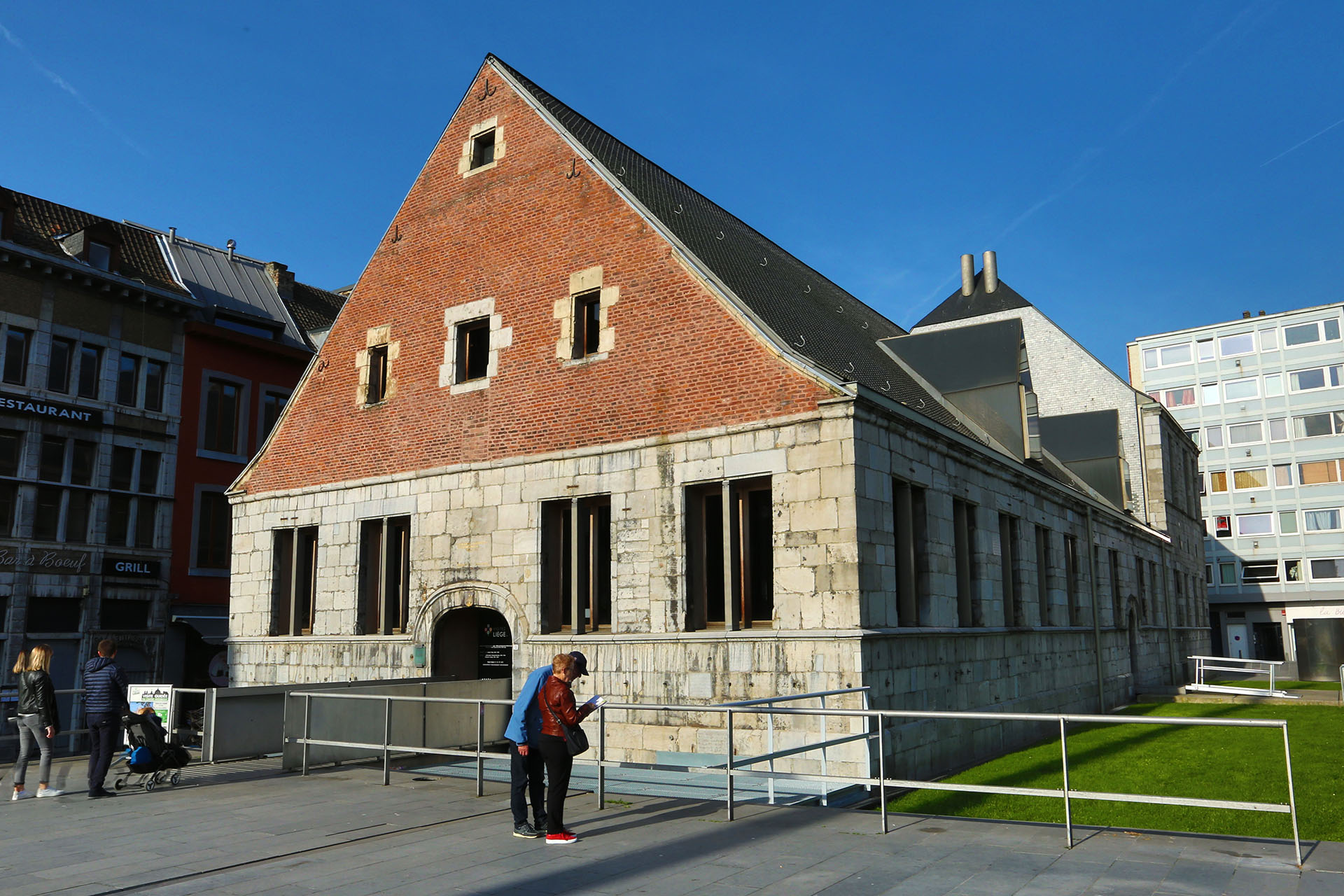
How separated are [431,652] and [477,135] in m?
9.25

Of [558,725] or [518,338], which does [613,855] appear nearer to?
[558,725]

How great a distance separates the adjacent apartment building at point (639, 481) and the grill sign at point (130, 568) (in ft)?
29.5

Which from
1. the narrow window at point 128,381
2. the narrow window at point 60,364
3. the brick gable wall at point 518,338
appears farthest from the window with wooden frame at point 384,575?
the narrow window at point 128,381

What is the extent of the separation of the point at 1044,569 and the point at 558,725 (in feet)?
49.0

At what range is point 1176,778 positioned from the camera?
12758mm

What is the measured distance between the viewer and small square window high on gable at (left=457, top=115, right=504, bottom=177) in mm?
18188

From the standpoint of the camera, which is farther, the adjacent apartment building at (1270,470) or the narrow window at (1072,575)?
the adjacent apartment building at (1270,470)

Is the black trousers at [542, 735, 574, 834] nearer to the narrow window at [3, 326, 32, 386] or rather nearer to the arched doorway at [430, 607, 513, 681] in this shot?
the arched doorway at [430, 607, 513, 681]

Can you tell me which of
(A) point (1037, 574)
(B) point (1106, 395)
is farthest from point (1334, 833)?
(B) point (1106, 395)

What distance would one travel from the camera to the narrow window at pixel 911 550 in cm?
1417

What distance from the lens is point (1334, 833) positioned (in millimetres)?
8977

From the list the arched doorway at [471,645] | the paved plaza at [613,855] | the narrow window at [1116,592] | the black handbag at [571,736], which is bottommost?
the paved plaza at [613,855]

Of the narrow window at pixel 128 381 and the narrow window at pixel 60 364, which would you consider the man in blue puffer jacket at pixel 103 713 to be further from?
the narrow window at pixel 128 381

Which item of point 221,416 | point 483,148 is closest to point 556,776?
point 483,148
